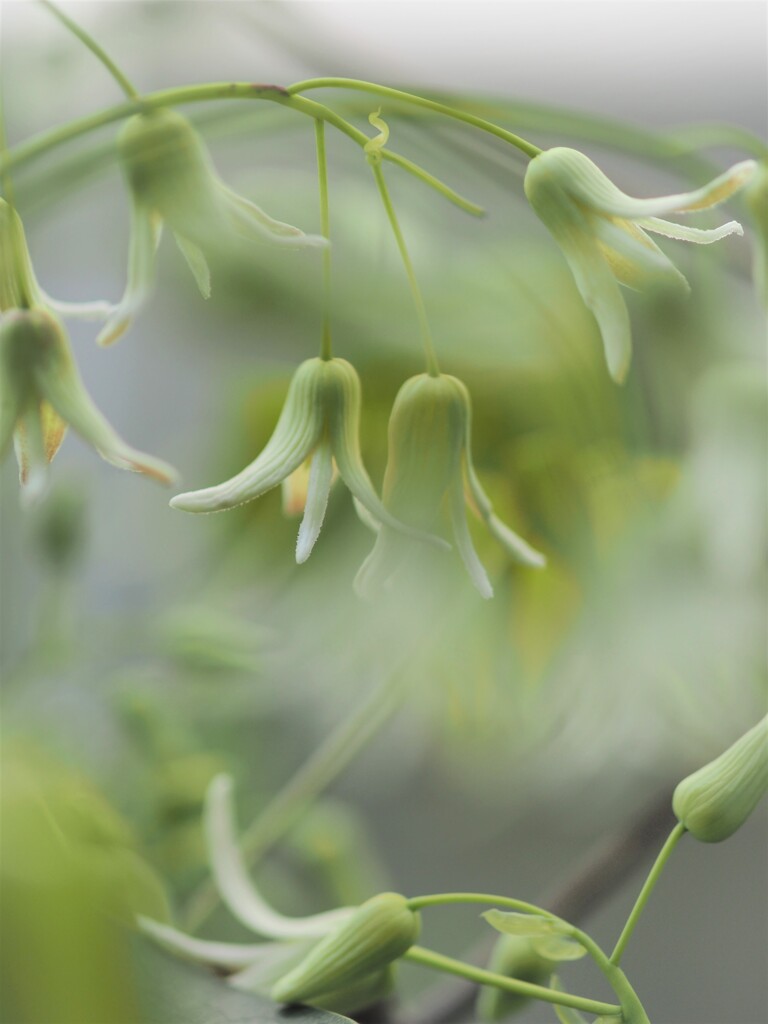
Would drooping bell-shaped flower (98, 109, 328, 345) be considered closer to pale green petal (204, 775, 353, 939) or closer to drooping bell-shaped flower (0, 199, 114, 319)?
drooping bell-shaped flower (0, 199, 114, 319)

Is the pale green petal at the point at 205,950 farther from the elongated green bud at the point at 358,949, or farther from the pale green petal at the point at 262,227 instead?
the pale green petal at the point at 262,227

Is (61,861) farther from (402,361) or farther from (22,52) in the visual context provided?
(22,52)

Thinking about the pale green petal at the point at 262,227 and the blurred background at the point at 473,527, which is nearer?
the pale green petal at the point at 262,227

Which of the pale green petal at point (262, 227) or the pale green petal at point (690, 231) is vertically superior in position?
the pale green petal at point (262, 227)

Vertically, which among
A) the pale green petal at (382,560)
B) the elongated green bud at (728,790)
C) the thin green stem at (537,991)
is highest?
the pale green petal at (382,560)


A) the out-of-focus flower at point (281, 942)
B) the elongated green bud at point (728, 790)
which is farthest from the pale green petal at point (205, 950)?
the elongated green bud at point (728, 790)

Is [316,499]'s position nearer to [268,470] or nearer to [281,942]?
[268,470]
